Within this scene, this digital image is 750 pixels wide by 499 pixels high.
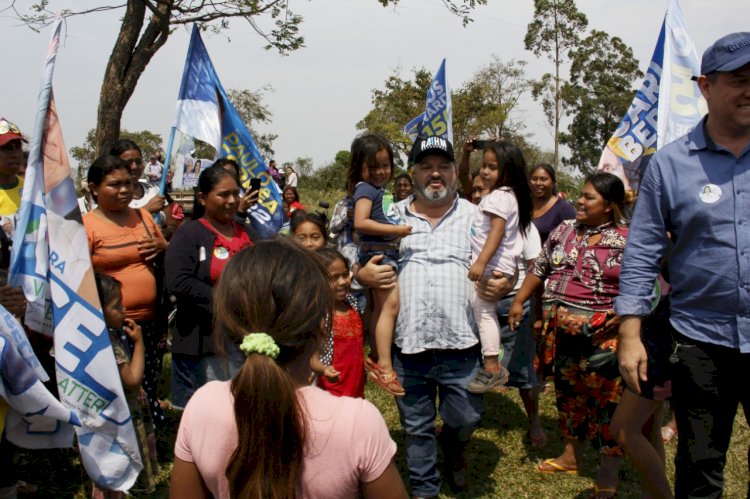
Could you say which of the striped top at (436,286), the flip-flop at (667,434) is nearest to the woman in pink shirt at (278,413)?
the striped top at (436,286)

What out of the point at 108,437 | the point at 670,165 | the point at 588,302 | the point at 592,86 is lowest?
the point at 108,437

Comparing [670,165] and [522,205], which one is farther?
[522,205]

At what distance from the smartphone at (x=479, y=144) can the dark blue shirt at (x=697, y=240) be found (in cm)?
187

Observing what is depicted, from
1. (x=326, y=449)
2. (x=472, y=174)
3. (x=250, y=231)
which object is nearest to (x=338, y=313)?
(x=250, y=231)

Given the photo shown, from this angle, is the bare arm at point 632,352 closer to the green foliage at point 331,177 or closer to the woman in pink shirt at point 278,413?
the woman in pink shirt at point 278,413

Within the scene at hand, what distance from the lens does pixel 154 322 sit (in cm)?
465

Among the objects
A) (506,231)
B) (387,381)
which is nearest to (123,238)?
(387,381)

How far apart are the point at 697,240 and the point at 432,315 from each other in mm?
1502

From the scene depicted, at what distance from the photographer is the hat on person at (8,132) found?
167 inches

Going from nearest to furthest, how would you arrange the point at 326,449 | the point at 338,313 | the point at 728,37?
the point at 326,449, the point at 728,37, the point at 338,313

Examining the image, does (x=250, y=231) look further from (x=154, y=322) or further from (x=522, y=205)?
(x=522, y=205)

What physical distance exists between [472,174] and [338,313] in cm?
310

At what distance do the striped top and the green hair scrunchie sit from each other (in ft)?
7.50

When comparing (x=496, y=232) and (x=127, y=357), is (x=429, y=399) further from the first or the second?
(x=127, y=357)
